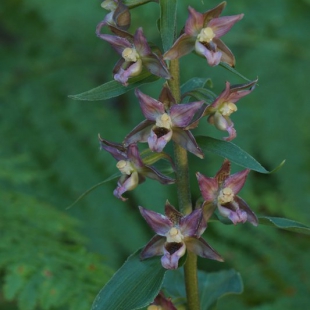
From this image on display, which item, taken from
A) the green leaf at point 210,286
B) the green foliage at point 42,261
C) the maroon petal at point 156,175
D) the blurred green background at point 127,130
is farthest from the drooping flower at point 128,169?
the blurred green background at point 127,130

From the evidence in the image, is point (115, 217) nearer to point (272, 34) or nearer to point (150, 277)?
point (272, 34)

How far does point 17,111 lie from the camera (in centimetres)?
439

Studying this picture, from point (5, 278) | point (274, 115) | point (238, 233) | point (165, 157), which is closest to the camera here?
point (165, 157)

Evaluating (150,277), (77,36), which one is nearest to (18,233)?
(150,277)

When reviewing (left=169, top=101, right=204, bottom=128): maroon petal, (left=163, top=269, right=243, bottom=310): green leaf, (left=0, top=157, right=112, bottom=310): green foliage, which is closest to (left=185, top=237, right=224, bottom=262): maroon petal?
(left=169, top=101, right=204, bottom=128): maroon petal

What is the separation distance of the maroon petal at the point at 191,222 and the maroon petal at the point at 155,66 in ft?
1.26

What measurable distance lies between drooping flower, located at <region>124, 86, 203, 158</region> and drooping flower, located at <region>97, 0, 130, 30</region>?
0.23 metres

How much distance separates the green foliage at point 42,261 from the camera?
2.67 m

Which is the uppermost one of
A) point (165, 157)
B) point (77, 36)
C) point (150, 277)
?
point (165, 157)

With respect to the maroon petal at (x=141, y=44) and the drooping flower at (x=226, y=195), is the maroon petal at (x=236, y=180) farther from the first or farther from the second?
the maroon petal at (x=141, y=44)

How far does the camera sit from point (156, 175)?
1896 mm

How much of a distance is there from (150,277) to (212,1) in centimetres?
295

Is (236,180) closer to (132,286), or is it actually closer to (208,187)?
(208,187)

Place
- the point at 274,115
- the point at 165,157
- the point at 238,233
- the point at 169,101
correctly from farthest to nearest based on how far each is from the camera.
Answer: the point at 274,115 → the point at 238,233 → the point at 165,157 → the point at 169,101
